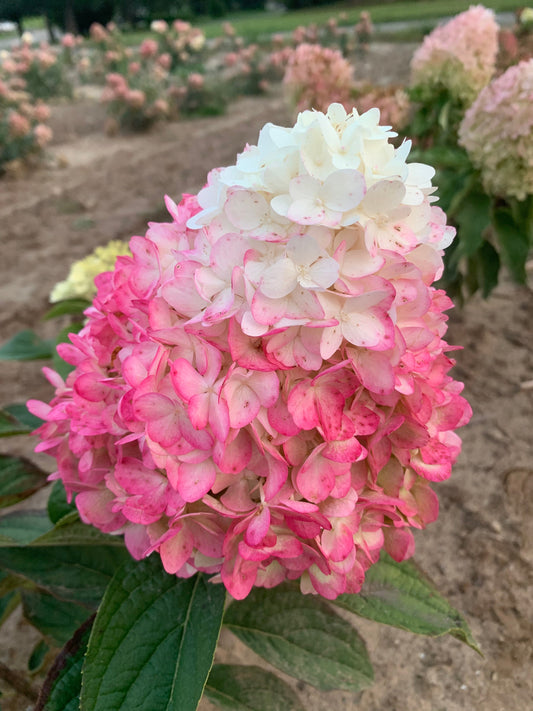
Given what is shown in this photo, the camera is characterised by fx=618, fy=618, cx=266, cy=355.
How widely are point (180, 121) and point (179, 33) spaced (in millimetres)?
2319

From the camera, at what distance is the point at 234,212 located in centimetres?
66

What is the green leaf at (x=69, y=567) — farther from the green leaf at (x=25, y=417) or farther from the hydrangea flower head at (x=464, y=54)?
the hydrangea flower head at (x=464, y=54)

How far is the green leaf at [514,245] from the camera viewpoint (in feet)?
6.82

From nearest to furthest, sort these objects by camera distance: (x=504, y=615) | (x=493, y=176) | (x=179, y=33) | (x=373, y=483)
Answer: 1. (x=373, y=483)
2. (x=504, y=615)
3. (x=493, y=176)
4. (x=179, y=33)

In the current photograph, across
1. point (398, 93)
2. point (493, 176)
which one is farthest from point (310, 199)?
point (398, 93)

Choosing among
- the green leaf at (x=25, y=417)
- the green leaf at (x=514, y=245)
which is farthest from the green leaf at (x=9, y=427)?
the green leaf at (x=514, y=245)

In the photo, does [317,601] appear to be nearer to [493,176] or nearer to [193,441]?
[193,441]

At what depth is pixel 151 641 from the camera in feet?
2.81

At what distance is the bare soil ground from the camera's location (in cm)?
128

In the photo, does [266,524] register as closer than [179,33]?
Yes

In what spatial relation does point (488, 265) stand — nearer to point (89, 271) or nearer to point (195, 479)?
point (89, 271)

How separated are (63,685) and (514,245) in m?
1.86

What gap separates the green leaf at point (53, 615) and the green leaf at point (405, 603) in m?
0.54

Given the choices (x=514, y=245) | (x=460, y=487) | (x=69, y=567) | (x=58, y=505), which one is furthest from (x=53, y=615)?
(x=514, y=245)
